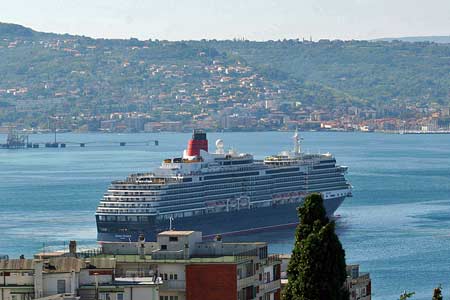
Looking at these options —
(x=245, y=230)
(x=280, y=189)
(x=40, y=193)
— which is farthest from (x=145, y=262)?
(x=40, y=193)

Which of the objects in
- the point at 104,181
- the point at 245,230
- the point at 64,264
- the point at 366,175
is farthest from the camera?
the point at 366,175


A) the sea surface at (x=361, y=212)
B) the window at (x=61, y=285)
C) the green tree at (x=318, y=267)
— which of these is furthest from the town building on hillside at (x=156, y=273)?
the sea surface at (x=361, y=212)

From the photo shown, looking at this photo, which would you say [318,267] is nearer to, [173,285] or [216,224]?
[173,285]

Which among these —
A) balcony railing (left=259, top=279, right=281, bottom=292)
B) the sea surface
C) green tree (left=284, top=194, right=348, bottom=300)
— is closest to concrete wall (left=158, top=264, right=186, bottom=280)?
balcony railing (left=259, top=279, right=281, bottom=292)

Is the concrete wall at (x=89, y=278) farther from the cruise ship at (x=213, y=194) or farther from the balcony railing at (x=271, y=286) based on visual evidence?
the cruise ship at (x=213, y=194)

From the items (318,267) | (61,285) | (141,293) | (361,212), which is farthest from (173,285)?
(361,212)

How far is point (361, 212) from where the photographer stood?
9569cm

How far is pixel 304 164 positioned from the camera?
91.5 meters

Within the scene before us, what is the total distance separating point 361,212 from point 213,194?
16330 millimetres

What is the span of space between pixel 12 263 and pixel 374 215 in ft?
228

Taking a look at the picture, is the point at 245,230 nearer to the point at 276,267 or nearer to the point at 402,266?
the point at 402,266

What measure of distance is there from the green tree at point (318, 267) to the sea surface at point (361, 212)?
32313mm

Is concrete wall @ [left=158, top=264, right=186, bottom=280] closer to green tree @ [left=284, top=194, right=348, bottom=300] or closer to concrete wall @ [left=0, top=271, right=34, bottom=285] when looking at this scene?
concrete wall @ [left=0, top=271, right=34, bottom=285]

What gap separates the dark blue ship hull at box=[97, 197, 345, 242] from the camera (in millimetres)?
73875
